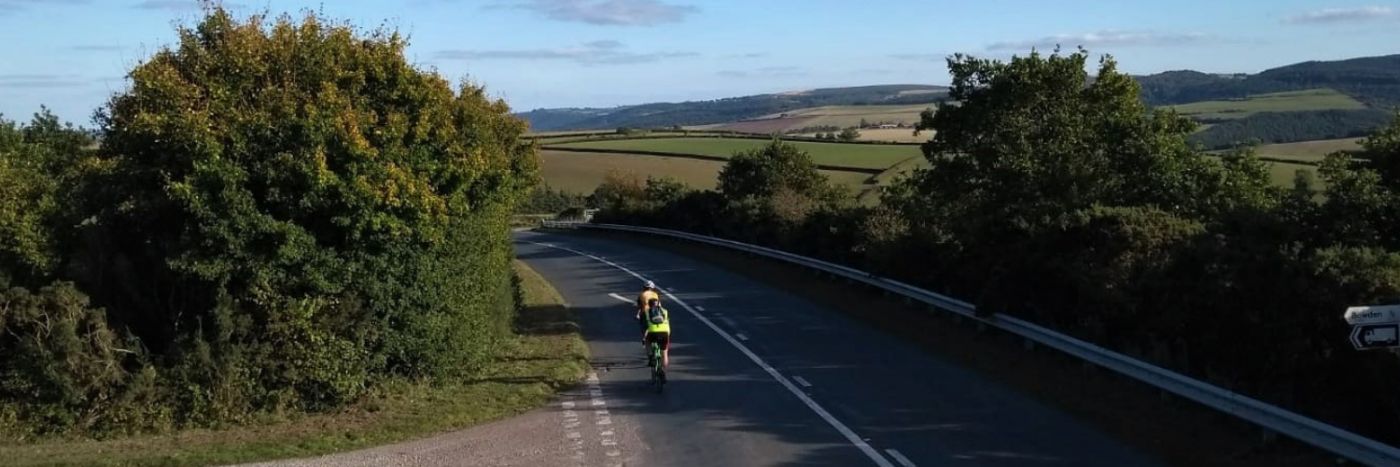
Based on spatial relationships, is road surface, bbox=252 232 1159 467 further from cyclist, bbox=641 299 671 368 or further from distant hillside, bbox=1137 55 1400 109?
distant hillside, bbox=1137 55 1400 109

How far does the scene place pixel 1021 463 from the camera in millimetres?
10297

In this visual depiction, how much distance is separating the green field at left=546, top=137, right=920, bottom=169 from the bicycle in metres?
37.7

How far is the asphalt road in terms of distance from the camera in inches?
432

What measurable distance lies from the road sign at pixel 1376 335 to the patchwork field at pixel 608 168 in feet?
197

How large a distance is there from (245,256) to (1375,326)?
11.0 m

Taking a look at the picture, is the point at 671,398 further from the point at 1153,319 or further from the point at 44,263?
the point at 44,263

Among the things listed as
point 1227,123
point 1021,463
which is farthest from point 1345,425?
point 1227,123

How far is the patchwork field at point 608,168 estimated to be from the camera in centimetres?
7238

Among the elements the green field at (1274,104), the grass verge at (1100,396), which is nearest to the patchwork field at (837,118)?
the green field at (1274,104)

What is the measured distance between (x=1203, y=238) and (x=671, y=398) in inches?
258

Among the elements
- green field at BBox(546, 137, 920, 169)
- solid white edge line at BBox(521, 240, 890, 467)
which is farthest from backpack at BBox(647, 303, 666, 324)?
green field at BBox(546, 137, 920, 169)

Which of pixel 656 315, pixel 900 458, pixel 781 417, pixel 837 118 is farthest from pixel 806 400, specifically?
pixel 837 118

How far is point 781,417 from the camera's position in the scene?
1290 centimetres

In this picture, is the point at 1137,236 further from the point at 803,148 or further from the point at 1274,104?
the point at 803,148
